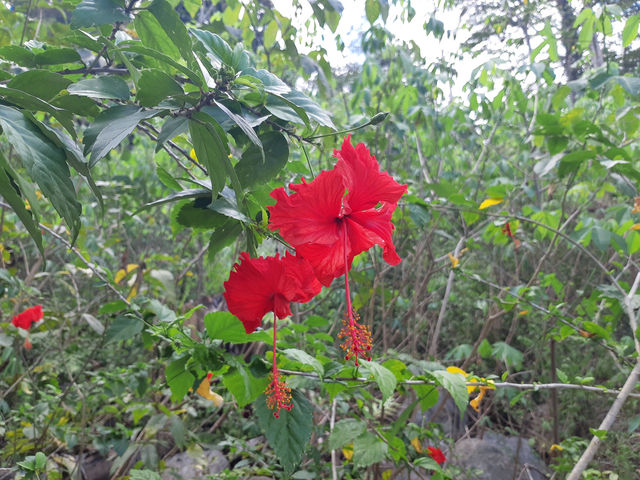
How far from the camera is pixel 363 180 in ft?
1.79

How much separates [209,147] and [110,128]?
0.09 metres

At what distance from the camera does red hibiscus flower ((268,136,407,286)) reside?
52cm

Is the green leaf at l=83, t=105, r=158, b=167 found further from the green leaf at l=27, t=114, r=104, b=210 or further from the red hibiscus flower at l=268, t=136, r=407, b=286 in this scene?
the red hibiscus flower at l=268, t=136, r=407, b=286

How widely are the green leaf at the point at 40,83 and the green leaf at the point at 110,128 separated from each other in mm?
68

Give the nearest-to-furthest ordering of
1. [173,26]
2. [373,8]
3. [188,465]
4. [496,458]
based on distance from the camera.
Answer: [173,26] → [373,8] → [188,465] → [496,458]

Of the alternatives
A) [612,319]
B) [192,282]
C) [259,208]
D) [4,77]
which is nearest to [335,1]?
[259,208]

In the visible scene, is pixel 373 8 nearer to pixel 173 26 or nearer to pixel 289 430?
pixel 173 26

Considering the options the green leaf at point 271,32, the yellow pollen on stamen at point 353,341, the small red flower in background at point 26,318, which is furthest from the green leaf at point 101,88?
the small red flower in background at point 26,318

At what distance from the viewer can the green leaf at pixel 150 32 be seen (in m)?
0.56

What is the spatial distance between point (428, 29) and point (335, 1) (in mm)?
1205

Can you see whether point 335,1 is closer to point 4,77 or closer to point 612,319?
point 4,77

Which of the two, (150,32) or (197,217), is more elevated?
(150,32)

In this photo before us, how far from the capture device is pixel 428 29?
2008 millimetres

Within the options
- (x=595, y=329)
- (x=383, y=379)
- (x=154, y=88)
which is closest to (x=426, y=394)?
(x=383, y=379)
